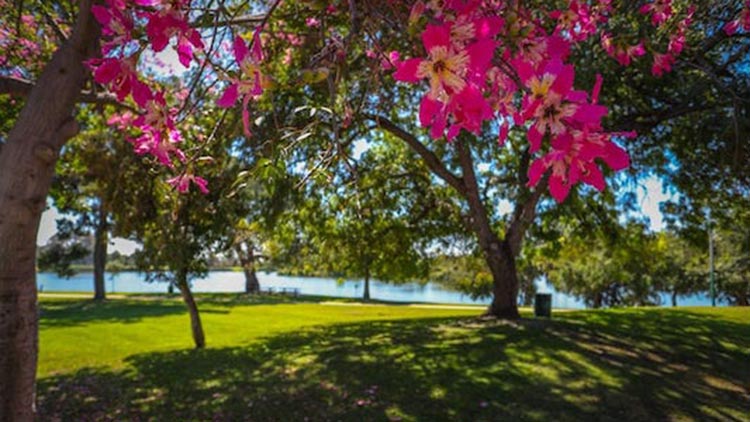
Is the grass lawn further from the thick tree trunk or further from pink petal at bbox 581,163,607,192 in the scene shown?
pink petal at bbox 581,163,607,192

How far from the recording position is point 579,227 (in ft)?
42.7

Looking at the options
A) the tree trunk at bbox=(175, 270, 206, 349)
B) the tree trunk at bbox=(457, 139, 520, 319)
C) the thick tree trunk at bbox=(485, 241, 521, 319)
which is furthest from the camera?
the thick tree trunk at bbox=(485, 241, 521, 319)

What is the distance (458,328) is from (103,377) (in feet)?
20.3

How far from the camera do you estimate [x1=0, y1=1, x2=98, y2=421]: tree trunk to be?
11.4 feet

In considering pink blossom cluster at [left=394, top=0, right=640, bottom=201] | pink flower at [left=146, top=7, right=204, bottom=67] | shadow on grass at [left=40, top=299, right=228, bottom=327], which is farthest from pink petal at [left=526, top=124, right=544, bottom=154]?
shadow on grass at [left=40, top=299, right=228, bottom=327]

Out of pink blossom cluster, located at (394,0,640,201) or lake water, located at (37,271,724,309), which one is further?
lake water, located at (37,271,724,309)

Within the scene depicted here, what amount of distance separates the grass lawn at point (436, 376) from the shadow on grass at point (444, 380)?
0.02m

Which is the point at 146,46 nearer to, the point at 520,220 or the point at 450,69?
the point at 450,69

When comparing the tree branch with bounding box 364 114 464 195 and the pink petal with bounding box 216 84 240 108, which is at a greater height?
the tree branch with bounding box 364 114 464 195

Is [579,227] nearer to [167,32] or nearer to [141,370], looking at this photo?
[141,370]

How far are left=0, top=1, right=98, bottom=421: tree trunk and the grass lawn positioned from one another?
2.10 metres

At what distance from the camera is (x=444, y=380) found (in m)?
6.21

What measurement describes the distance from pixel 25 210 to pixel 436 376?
4828mm

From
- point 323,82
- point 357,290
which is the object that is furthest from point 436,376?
point 357,290
